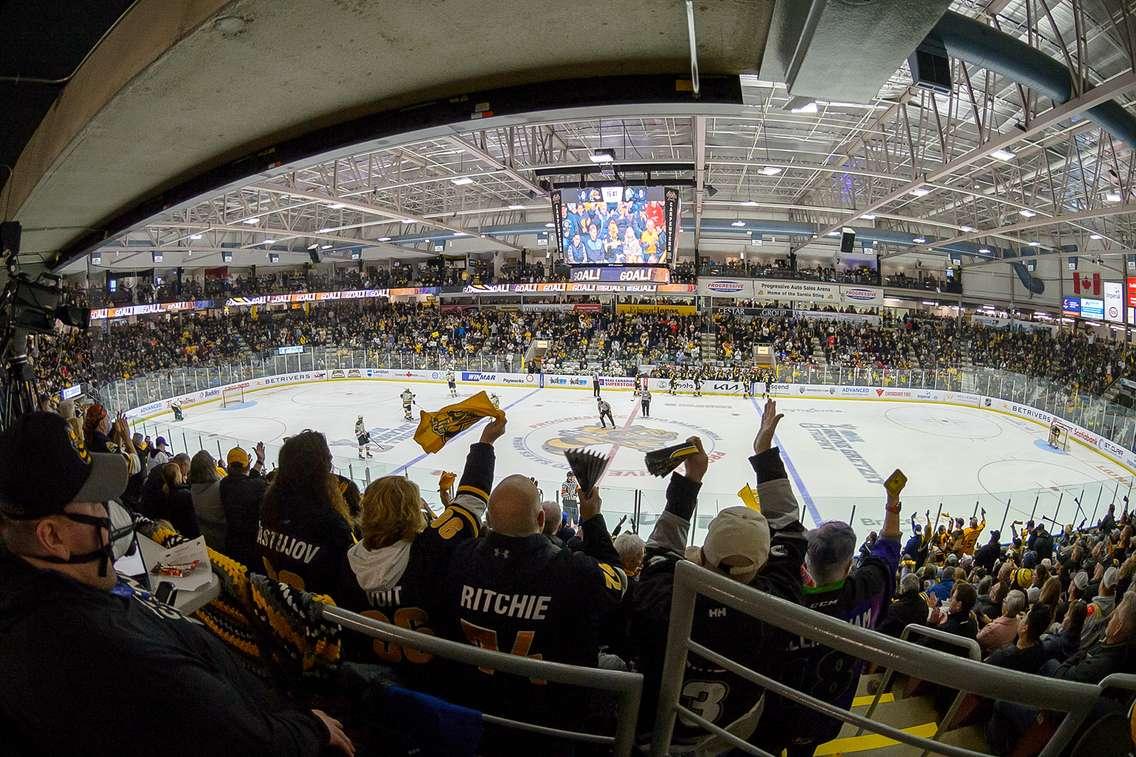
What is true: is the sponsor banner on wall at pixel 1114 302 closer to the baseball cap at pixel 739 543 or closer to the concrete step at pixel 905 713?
the concrete step at pixel 905 713

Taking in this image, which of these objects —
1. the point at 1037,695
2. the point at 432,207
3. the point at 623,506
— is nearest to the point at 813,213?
the point at 432,207

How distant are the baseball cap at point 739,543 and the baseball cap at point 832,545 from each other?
0.68 metres

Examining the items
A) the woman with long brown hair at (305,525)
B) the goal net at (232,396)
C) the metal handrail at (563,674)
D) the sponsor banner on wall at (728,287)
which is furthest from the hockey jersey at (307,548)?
the sponsor banner on wall at (728,287)

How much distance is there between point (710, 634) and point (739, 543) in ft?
1.00

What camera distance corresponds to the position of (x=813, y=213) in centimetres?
3036

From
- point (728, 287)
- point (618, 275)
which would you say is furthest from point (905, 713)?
point (728, 287)

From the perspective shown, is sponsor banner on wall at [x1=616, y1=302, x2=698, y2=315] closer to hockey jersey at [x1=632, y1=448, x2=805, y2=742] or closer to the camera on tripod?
the camera on tripod

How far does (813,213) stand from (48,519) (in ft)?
109

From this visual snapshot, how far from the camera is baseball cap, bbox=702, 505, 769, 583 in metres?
1.95

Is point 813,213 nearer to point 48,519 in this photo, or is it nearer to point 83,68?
point 83,68

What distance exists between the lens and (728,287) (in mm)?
30719

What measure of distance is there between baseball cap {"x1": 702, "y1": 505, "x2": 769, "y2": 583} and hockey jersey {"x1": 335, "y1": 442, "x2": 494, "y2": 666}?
3.47 ft

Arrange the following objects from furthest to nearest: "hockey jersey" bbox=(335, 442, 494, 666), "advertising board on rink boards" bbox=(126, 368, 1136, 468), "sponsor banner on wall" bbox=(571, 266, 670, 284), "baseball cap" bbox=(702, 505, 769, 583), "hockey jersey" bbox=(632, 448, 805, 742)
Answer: "advertising board on rink boards" bbox=(126, 368, 1136, 468) → "sponsor banner on wall" bbox=(571, 266, 670, 284) → "hockey jersey" bbox=(335, 442, 494, 666) → "baseball cap" bbox=(702, 505, 769, 583) → "hockey jersey" bbox=(632, 448, 805, 742)

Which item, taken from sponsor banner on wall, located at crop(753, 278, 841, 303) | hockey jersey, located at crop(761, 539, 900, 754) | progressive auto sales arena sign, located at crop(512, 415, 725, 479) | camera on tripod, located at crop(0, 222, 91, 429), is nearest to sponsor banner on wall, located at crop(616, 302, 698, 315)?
sponsor banner on wall, located at crop(753, 278, 841, 303)
